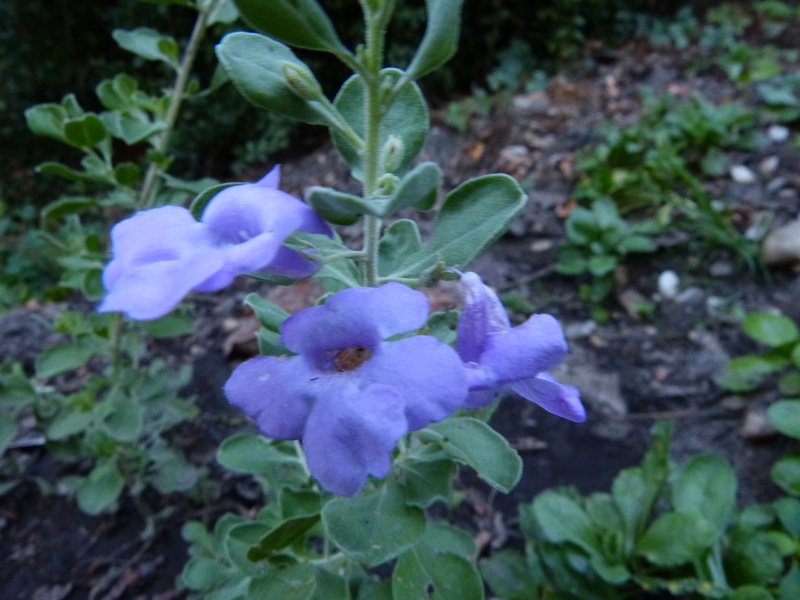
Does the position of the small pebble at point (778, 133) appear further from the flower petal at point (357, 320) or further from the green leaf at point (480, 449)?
the flower petal at point (357, 320)

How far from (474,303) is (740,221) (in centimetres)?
271

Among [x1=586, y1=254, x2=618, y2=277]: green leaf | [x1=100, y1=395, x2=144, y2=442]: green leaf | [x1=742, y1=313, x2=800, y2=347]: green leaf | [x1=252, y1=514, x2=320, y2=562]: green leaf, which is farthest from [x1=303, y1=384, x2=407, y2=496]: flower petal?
[x1=586, y1=254, x2=618, y2=277]: green leaf

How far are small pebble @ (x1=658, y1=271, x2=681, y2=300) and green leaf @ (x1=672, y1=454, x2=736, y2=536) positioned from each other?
3.49 feet

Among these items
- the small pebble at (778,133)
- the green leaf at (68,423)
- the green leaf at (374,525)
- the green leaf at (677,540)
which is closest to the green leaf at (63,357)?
the green leaf at (68,423)

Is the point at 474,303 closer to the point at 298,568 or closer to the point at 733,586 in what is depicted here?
the point at 298,568

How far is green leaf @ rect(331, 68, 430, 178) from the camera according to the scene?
0.96 meters

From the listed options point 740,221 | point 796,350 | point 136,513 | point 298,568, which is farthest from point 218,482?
point 740,221

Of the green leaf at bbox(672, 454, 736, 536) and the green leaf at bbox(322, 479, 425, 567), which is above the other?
the green leaf at bbox(322, 479, 425, 567)

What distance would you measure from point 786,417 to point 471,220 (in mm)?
1568

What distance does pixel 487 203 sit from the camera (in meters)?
0.92

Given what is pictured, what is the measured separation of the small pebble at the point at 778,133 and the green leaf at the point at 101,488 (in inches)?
138

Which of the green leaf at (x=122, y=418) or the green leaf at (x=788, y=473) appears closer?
the green leaf at (x=122, y=418)

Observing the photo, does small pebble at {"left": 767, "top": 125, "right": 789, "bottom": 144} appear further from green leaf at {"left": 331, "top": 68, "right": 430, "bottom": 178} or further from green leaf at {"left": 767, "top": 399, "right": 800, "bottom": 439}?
green leaf at {"left": 331, "top": 68, "right": 430, "bottom": 178}

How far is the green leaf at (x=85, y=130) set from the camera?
1.48 metres
